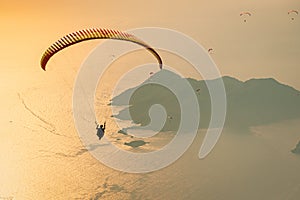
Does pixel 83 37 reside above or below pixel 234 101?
below

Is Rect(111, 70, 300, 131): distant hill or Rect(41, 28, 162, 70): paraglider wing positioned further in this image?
Rect(111, 70, 300, 131): distant hill

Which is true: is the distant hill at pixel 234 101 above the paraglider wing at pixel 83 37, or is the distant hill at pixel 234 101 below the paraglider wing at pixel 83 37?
above

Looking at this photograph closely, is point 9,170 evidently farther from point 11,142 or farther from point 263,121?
point 263,121

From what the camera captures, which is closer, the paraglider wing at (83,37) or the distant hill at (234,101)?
the paraglider wing at (83,37)

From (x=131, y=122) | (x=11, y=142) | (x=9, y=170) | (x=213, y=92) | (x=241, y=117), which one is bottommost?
(x=9, y=170)

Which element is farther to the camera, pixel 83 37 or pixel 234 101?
pixel 234 101

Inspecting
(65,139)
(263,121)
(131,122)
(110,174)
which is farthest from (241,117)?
(110,174)

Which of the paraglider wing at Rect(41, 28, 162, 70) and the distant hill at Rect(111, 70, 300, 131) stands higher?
the distant hill at Rect(111, 70, 300, 131)

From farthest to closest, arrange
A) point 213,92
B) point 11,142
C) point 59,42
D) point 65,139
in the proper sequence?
point 213,92 → point 65,139 → point 11,142 → point 59,42
